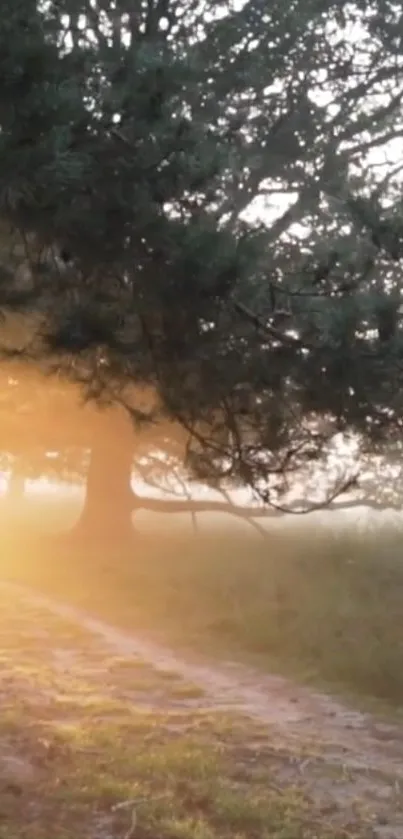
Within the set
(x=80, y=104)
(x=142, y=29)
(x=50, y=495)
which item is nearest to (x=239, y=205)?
(x=142, y=29)

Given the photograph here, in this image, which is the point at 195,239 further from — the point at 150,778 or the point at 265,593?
the point at 265,593

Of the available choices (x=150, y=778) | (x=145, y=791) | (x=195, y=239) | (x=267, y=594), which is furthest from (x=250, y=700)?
(x=195, y=239)

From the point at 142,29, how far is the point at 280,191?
1841 mm

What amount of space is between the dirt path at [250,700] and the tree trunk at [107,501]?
4.67 meters

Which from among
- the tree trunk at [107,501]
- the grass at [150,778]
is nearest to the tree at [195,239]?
the grass at [150,778]

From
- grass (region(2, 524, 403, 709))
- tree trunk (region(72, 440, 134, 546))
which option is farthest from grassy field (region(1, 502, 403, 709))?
tree trunk (region(72, 440, 134, 546))

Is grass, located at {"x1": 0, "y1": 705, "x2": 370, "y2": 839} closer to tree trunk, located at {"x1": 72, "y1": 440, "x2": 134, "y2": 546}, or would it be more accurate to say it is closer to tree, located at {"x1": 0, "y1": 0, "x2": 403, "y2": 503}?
tree, located at {"x1": 0, "y1": 0, "x2": 403, "y2": 503}

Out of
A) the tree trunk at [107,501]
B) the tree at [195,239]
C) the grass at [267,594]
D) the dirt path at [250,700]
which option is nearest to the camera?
the tree at [195,239]

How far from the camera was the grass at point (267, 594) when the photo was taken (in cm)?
911

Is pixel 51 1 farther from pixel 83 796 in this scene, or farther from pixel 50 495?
pixel 50 495

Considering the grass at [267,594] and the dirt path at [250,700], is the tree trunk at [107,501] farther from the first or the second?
the dirt path at [250,700]

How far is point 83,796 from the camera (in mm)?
5199

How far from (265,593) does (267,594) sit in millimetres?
65

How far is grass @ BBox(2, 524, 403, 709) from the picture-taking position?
9109mm
